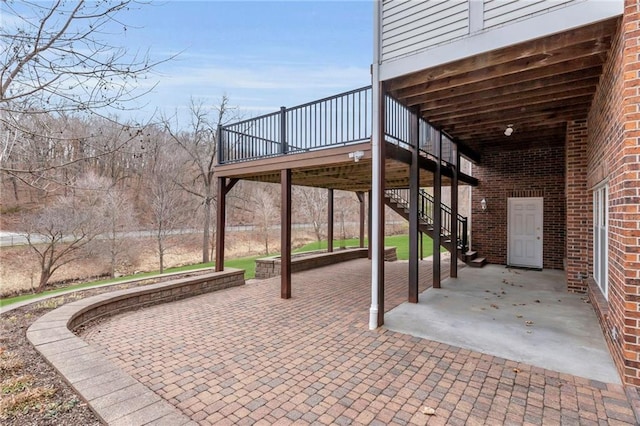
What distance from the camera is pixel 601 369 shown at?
321cm

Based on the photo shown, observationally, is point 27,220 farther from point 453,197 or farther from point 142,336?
point 453,197

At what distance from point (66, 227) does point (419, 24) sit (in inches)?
514

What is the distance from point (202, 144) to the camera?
Result: 18547mm

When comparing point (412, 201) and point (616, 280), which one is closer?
point (616, 280)

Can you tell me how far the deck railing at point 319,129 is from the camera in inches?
220

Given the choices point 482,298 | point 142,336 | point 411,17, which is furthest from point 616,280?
point 142,336

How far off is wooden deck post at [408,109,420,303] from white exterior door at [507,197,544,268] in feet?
17.9

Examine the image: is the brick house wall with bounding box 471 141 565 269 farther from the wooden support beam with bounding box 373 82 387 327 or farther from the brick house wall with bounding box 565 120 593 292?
the wooden support beam with bounding box 373 82 387 327

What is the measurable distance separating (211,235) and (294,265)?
1139 cm

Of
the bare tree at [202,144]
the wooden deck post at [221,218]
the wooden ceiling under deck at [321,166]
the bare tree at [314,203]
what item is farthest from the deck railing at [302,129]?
the bare tree at [314,203]

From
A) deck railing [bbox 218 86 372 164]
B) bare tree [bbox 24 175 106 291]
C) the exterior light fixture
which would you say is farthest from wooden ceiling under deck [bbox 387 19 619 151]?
bare tree [bbox 24 175 106 291]

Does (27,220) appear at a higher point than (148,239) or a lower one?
higher

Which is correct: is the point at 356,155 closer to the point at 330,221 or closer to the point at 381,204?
the point at 381,204

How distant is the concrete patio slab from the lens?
3.49m
